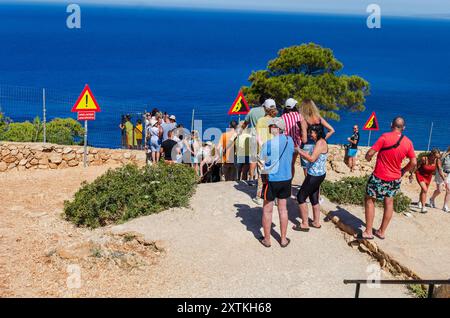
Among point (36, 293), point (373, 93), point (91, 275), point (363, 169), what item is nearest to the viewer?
point (36, 293)

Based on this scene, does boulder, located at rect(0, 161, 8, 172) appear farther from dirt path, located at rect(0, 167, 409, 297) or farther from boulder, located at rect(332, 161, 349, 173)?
boulder, located at rect(332, 161, 349, 173)

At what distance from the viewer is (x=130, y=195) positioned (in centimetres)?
973

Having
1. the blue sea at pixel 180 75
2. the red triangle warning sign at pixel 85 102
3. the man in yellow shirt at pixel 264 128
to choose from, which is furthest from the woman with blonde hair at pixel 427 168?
the blue sea at pixel 180 75

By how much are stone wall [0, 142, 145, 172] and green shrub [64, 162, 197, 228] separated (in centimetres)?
499

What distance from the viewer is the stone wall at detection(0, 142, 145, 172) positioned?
15.1m

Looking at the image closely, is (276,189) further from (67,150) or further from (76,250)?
(67,150)

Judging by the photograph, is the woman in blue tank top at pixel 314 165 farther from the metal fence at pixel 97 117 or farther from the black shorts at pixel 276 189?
the metal fence at pixel 97 117

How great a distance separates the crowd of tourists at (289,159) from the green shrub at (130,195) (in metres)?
1.32

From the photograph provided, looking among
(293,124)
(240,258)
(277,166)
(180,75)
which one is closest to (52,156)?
(293,124)

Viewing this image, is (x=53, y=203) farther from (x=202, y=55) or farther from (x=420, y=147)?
(x=202, y=55)

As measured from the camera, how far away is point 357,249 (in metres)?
8.38

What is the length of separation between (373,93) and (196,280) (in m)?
79.9

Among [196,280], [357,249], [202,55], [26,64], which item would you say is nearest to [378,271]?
[357,249]

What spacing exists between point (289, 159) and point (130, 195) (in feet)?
11.4
